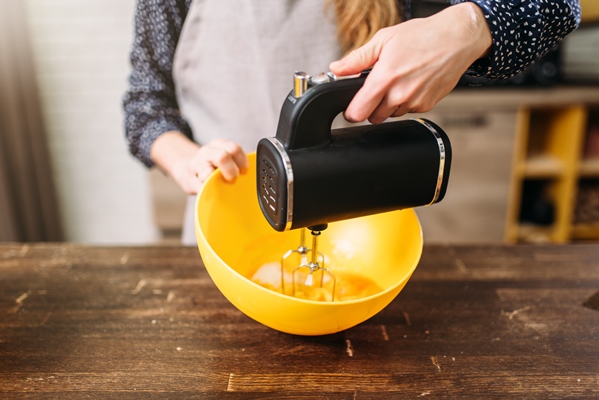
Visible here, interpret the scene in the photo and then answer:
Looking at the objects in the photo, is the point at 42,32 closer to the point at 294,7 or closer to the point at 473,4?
the point at 294,7

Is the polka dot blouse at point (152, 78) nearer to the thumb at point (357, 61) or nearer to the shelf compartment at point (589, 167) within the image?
the thumb at point (357, 61)

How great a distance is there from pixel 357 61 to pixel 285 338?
37 cm

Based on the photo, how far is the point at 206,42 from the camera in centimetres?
100

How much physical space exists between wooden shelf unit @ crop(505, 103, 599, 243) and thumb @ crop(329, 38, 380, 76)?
1503mm

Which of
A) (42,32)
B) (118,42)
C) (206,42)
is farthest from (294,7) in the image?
(42,32)

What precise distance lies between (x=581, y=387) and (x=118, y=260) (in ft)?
2.41

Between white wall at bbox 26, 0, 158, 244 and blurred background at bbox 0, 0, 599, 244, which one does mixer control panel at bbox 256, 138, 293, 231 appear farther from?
white wall at bbox 26, 0, 158, 244

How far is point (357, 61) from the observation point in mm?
580

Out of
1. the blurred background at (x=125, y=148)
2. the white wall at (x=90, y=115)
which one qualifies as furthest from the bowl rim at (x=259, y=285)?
the white wall at (x=90, y=115)

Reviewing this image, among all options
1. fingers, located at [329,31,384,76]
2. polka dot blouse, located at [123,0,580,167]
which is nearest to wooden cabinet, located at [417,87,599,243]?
polka dot blouse, located at [123,0,580,167]

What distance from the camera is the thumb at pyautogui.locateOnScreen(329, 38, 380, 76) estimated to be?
58 centimetres

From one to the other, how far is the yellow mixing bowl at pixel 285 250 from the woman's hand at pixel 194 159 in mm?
21

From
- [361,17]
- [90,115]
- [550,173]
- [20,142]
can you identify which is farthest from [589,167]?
[20,142]

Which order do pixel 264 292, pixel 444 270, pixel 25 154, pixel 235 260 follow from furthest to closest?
pixel 25 154
pixel 444 270
pixel 235 260
pixel 264 292
